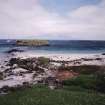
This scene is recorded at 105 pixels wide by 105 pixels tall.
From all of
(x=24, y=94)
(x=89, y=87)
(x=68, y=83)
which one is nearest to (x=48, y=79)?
(x=68, y=83)

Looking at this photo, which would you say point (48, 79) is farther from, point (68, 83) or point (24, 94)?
point (24, 94)

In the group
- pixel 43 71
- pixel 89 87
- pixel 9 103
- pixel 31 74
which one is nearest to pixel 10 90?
pixel 9 103

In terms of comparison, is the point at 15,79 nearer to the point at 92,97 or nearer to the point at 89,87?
the point at 89,87

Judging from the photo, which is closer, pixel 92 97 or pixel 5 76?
pixel 92 97

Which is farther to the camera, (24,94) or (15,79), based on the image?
(15,79)

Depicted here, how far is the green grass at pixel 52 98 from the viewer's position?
1583cm

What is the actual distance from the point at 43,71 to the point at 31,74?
206 cm

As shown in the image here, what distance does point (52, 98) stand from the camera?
16500 mm

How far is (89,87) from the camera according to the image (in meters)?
19.9

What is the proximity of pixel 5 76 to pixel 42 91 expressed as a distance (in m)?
10.4

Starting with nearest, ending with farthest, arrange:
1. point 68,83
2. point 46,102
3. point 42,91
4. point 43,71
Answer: point 46,102 → point 42,91 → point 68,83 → point 43,71

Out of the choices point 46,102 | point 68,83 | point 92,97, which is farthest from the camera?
point 68,83

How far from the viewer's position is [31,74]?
93.9ft

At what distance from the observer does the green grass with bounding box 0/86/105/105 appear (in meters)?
15.8
